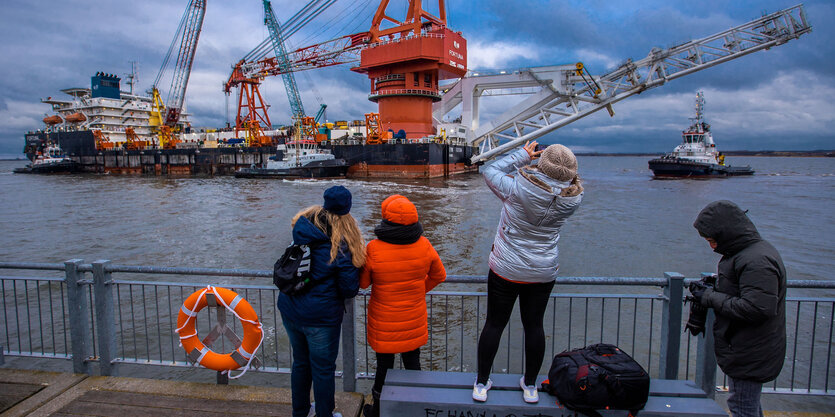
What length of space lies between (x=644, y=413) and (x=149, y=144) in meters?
70.2

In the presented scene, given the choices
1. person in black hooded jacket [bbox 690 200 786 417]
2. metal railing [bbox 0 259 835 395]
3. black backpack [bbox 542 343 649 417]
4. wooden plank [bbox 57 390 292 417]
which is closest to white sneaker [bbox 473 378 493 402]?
black backpack [bbox 542 343 649 417]

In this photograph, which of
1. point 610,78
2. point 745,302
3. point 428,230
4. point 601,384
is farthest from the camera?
point 610,78

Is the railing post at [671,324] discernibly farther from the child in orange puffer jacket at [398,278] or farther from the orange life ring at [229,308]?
the orange life ring at [229,308]

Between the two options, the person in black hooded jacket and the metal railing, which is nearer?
the person in black hooded jacket

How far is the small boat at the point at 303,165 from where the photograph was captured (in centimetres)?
3694

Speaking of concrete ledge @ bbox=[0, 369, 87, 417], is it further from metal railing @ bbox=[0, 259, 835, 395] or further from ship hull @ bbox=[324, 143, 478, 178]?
ship hull @ bbox=[324, 143, 478, 178]

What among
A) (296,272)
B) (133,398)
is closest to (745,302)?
(296,272)

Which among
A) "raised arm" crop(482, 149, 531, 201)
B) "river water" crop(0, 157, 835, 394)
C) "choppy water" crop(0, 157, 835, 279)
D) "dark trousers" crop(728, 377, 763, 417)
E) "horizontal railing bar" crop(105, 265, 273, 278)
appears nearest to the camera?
"dark trousers" crop(728, 377, 763, 417)

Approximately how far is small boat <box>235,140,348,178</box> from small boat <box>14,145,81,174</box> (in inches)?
1117

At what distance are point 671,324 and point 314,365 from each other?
2.47 meters

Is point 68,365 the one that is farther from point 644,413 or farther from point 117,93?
point 117,93

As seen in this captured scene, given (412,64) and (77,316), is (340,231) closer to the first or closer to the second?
(77,316)

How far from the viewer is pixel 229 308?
3137 millimetres

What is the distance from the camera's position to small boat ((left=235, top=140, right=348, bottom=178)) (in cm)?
3694
